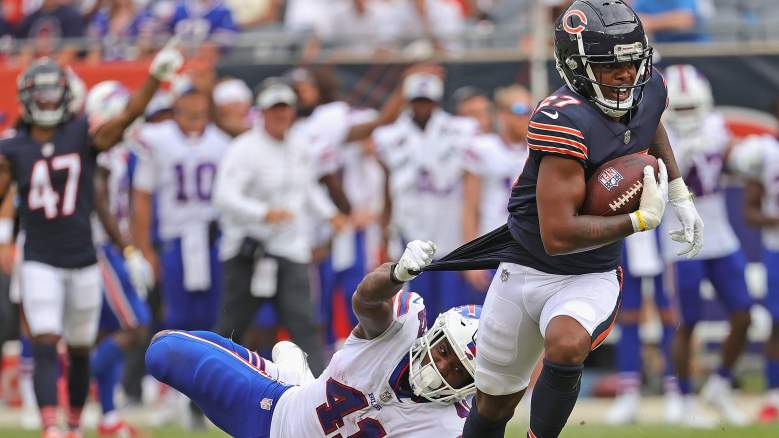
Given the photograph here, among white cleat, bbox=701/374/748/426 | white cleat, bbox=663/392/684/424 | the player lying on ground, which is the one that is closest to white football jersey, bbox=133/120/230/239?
white cleat, bbox=663/392/684/424

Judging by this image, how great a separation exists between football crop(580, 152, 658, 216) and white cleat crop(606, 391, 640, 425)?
3980mm

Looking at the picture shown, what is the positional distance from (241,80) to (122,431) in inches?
135

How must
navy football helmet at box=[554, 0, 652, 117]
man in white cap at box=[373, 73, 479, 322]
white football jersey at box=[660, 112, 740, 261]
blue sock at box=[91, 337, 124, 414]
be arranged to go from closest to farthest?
1. navy football helmet at box=[554, 0, 652, 117]
2. blue sock at box=[91, 337, 124, 414]
3. white football jersey at box=[660, 112, 740, 261]
4. man in white cap at box=[373, 73, 479, 322]

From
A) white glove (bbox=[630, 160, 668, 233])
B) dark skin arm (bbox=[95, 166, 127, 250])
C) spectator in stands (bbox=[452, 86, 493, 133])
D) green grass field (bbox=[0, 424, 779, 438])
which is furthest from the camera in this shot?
spectator in stands (bbox=[452, 86, 493, 133])

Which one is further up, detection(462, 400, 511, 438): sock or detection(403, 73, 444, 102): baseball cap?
detection(403, 73, 444, 102): baseball cap

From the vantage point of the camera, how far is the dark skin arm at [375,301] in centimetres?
507

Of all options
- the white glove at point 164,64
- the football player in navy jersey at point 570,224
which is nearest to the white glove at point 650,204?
the football player in navy jersey at point 570,224

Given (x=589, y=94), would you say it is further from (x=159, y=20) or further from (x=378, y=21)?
(x=159, y=20)

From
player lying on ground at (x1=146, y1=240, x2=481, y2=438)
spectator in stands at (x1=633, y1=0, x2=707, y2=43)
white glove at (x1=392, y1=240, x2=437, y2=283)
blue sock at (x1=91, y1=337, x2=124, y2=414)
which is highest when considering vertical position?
spectator in stands at (x1=633, y1=0, x2=707, y2=43)

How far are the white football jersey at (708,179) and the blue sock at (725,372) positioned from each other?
687mm

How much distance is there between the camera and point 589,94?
198 inches

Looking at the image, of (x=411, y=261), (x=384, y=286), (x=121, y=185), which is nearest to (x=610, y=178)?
(x=411, y=261)

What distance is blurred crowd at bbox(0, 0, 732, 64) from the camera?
10617mm

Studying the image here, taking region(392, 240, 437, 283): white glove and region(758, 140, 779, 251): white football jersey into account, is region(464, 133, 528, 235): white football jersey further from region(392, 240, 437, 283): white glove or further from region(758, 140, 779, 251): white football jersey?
region(392, 240, 437, 283): white glove
